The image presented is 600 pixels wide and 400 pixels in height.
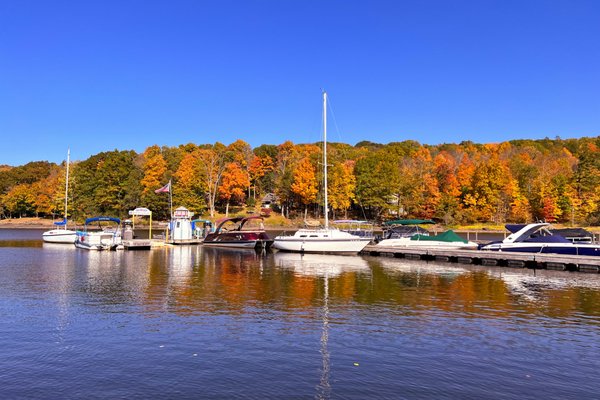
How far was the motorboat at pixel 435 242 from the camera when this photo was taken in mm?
47406

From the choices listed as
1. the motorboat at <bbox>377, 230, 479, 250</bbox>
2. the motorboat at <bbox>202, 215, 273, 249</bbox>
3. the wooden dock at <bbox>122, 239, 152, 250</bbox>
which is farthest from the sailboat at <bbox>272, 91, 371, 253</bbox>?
the wooden dock at <bbox>122, 239, 152, 250</bbox>

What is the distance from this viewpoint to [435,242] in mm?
48219

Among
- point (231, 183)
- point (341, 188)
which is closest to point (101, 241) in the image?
point (231, 183)

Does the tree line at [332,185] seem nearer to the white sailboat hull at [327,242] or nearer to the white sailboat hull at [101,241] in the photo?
Answer: the white sailboat hull at [327,242]

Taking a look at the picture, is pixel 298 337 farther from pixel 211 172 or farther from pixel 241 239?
pixel 211 172

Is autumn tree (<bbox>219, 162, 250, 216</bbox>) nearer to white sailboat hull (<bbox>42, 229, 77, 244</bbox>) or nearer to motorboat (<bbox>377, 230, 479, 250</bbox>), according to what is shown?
white sailboat hull (<bbox>42, 229, 77, 244</bbox>)

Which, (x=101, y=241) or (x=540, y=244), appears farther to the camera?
(x=101, y=241)

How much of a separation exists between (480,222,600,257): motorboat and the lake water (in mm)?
6673

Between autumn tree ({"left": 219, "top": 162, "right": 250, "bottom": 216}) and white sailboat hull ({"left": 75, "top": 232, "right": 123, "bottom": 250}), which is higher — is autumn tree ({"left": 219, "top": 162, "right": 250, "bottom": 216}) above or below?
above

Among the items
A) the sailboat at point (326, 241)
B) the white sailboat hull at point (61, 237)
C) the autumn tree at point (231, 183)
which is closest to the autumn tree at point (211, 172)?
the autumn tree at point (231, 183)

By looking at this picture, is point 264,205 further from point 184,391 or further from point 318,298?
point 184,391

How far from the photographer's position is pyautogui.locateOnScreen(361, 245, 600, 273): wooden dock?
35344mm

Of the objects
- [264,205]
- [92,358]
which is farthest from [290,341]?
[264,205]

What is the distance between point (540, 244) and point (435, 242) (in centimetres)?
1089
